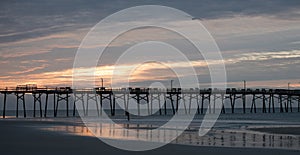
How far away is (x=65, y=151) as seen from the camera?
18.1 m

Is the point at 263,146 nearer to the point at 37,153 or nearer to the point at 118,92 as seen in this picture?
the point at 37,153

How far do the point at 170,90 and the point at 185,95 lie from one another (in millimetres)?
3829

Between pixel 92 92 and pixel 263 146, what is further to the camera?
pixel 92 92

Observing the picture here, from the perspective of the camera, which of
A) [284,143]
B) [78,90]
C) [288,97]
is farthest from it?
[288,97]

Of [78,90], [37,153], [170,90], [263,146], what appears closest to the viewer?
[37,153]

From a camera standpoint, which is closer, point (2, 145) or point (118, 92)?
point (2, 145)

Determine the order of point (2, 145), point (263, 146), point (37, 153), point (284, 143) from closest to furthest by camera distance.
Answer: point (37, 153)
point (2, 145)
point (263, 146)
point (284, 143)

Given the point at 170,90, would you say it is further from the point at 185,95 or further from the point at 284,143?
the point at 284,143

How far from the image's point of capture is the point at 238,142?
73.7ft

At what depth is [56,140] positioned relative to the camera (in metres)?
22.6

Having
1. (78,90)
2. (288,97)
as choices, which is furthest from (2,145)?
(288,97)

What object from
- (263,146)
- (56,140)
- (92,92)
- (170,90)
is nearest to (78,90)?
(92,92)

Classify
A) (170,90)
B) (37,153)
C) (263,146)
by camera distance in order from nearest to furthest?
(37,153)
(263,146)
(170,90)

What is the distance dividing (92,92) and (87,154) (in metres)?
44.6
